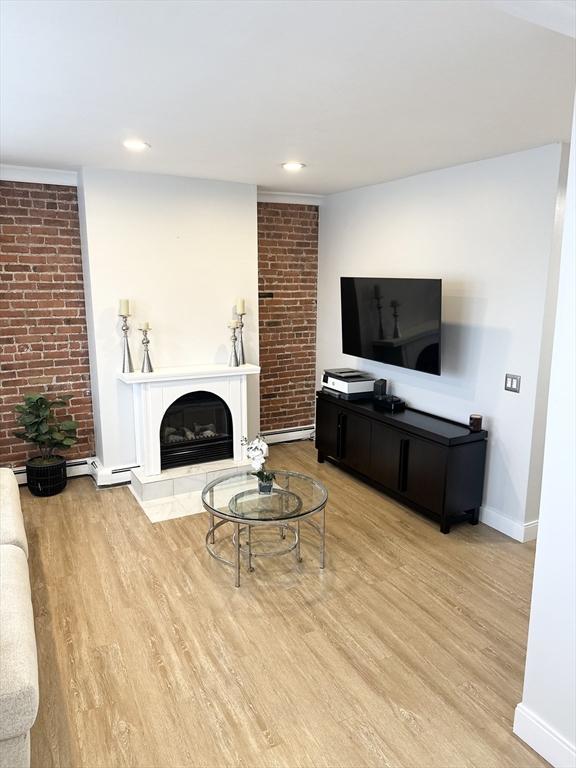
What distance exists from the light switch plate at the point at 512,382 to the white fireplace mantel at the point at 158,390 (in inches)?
82.7

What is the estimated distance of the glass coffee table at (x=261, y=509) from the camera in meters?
3.13

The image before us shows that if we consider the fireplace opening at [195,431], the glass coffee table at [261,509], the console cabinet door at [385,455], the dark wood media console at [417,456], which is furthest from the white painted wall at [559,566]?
the fireplace opening at [195,431]

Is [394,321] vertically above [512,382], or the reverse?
[394,321]

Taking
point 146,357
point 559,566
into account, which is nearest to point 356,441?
point 146,357

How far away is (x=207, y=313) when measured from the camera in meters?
4.81

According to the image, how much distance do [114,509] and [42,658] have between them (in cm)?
Answer: 168

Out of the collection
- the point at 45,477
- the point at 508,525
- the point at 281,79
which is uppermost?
the point at 281,79

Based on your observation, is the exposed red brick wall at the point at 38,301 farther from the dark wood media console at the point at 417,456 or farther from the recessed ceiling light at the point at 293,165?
the dark wood media console at the point at 417,456

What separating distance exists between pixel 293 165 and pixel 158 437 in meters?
2.34

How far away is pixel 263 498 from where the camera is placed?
3.39 meters

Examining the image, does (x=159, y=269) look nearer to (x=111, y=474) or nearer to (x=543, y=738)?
(x=111, y=474)

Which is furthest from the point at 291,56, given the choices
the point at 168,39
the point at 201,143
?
the point at 201,143

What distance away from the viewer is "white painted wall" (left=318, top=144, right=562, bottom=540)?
11.5ft

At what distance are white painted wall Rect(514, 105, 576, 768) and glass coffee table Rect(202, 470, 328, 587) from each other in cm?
136
